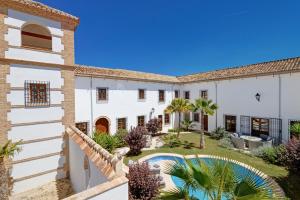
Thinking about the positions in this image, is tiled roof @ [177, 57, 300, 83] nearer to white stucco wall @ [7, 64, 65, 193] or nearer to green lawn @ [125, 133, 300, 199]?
green lawn @ [125, 133, 300, 199]

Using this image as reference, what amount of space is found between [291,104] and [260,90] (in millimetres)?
2674

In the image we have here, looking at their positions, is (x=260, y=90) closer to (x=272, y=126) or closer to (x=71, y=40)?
(x=272, y=126)

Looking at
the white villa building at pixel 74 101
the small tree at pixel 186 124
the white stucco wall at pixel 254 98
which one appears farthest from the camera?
the small tree at pixel 186 124

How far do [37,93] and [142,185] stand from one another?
23.2 feet

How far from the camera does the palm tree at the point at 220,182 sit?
3400 millimetres

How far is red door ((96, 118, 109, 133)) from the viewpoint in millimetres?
15755

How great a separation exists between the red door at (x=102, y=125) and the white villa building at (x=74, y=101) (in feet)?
0.31

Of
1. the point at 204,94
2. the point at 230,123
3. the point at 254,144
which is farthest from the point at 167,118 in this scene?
the point at 254,144

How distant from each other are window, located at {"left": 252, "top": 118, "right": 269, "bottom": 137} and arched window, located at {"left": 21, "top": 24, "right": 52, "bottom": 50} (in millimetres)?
18403

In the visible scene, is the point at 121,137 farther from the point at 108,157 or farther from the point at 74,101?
the point at 108,157

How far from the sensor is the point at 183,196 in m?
3.86

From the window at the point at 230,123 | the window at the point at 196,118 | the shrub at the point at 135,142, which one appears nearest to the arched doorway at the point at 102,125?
the shrub at the point at 135,142

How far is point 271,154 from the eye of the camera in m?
11.8

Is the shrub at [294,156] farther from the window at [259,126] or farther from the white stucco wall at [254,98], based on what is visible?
the window at [259,126]
